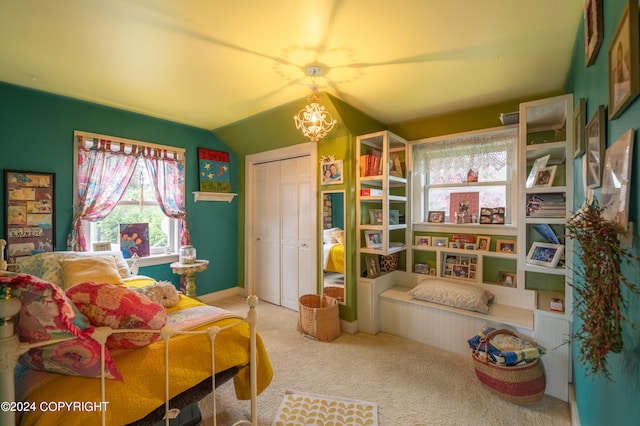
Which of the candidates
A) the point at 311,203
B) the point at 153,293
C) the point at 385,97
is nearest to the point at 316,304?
the point at 311,203

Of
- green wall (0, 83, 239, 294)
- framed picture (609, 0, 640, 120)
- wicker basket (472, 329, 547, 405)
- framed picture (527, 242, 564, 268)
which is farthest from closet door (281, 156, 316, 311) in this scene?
framed picture (609, 0, 640, 120)

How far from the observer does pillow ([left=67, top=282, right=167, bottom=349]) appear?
1.23 m

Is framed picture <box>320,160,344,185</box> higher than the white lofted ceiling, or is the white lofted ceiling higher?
the white lofted ceiling

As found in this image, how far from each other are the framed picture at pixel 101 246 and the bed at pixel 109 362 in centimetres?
207

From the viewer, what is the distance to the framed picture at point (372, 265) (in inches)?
128

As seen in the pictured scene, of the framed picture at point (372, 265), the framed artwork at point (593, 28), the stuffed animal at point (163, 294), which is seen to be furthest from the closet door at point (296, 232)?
the framed artwork at point (593, 28)

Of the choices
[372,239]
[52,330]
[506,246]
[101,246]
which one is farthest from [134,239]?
[506,246]

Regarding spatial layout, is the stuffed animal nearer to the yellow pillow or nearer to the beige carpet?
the yellow pillow

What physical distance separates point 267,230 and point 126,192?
186 cm

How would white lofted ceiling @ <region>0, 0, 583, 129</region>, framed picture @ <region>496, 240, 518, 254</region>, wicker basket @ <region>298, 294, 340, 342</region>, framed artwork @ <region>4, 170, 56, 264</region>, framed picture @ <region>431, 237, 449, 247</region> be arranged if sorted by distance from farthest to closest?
1. framed picture @ <region>431, 237, 449, 247</region>
2. wicker basket @ <region>298, 294, 340, 342</region>
3. framed picture @ <region>496, 240, 518, 254</region>
4. framed artwork @ <region>4, 170, 56, 264</region>
5. white lofted ceiling @ <region>0, 0, 583, 129</region>

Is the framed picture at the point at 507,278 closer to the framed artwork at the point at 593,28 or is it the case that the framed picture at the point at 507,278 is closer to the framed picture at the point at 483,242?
the framed picture at the point at 483,242

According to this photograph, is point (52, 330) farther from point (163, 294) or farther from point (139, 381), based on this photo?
point (163, 294)

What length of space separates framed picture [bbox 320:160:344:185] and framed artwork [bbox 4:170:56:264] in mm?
2870

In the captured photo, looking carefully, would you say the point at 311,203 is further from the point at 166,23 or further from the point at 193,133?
the point at 166,23
